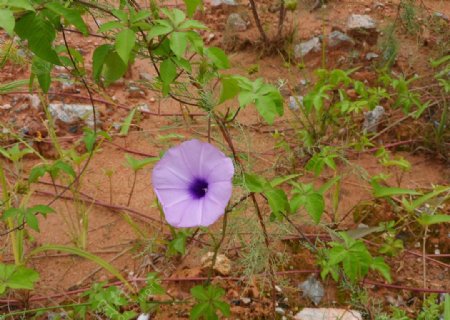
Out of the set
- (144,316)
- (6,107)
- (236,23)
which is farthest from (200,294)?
(236,23)

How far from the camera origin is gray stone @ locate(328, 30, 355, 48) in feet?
9.46

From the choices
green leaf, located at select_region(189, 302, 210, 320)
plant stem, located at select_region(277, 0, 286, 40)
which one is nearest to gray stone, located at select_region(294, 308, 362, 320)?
green leaf, located at select_region(189, 302, 210, 320)

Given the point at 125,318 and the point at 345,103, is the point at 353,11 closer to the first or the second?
the point at 345,103

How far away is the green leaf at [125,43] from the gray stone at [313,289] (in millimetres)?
1066

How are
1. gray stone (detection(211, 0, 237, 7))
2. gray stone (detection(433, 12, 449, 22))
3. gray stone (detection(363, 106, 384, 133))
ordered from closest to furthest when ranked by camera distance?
gray stone (detection(363, 106, 384, 133)) → gray stone (detection(433, 12, 449, 22)) → gray stone (detection(211, 0, 237, 7))

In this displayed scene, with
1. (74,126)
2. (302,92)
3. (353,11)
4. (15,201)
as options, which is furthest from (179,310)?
Answer: (353,11)

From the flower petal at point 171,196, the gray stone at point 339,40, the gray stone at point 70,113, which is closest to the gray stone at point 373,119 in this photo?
the gray stone at point 339,40

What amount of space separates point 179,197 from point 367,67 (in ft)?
6.15

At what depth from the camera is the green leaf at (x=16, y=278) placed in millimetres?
1365

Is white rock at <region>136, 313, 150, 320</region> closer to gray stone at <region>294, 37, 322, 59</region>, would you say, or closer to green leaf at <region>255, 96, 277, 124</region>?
green leaf at <region>255, 96, 277, 124</region>

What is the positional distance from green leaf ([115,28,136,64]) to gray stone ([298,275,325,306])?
107 cm

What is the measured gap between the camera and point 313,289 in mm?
1748

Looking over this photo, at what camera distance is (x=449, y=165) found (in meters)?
2.25

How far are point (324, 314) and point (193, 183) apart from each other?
2.41 ft
